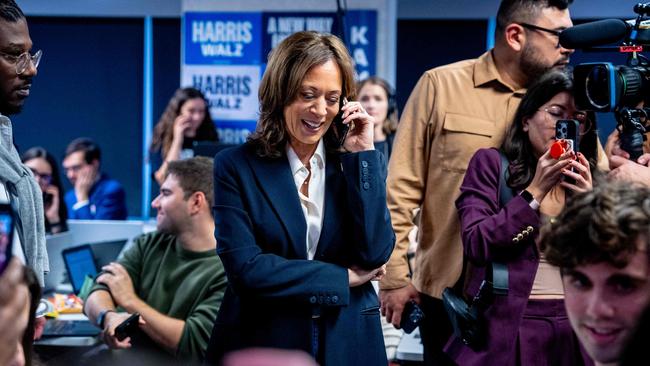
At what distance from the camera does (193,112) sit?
19.5 feet

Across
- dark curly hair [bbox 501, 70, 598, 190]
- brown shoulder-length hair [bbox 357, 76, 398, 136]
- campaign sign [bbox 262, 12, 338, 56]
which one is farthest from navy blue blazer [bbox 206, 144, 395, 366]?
campaign sign [bbox 262, 12, 338, 56]

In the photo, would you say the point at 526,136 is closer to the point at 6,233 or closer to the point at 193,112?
the point at 6,233

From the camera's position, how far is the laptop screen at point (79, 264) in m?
3.90

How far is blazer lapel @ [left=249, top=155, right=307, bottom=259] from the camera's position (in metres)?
2.13

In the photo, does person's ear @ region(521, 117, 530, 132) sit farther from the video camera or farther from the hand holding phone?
the hand holding phone

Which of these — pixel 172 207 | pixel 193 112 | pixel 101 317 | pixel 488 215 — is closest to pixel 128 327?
pixel 101 317

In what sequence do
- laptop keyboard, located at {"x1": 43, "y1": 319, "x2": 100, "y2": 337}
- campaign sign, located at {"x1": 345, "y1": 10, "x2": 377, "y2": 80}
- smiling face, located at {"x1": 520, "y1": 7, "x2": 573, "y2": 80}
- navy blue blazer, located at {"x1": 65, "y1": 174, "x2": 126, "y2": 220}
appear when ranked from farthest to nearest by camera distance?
navy blue blazer, located at {"x1": 65, "y1": 174, "x2": 126, "y2": 220}, campaign sign, located at {"x1": 345, "y1": 10, "x2": 377, "y2": 80}, laptop keyboard, located at {"x1": 43, "y1": 319, "x2": 100, "y2": 337}, smiling face, located at {"x1": 520, "y1": 7, "x2": 573, "y2": 80}

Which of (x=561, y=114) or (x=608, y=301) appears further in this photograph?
(x=561, y=114)

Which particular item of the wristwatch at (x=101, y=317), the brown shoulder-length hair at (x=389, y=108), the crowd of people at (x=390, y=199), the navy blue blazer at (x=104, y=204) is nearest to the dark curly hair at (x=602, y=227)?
the crowd of people at (x=390, y=199)

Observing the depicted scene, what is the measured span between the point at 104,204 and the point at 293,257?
14.5ft

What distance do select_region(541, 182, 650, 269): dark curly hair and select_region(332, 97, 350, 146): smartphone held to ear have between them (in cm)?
84

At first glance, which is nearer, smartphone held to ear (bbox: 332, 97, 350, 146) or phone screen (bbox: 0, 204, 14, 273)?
phone screen (bbox: 0, 204, 14, 273)

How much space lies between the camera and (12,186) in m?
2.13

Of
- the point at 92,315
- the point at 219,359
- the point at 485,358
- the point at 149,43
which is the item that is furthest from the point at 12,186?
the point at 149,43
